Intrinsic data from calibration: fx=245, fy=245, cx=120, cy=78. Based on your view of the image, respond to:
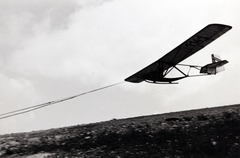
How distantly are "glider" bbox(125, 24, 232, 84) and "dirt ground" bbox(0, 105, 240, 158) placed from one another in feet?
9.85

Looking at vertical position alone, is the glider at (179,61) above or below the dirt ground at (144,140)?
above

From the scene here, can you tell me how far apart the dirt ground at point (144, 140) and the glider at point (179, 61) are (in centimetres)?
300

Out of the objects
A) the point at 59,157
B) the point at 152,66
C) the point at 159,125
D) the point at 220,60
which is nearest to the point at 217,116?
the point at 159,125

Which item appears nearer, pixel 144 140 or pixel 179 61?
pixel 144 140

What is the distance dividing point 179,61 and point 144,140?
5.77m

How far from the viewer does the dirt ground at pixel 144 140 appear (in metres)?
5.98

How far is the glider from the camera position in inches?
377

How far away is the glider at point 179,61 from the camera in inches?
377

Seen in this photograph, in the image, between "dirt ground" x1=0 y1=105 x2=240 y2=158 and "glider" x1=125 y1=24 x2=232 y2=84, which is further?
"glider" x1=125 y1=24 x2=232 y2=84

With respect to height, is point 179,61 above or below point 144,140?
above

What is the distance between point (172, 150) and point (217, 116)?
139 inches

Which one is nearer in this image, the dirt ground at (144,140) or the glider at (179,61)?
the dirt ground at (144,140)

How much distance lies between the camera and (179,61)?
38.0 feet

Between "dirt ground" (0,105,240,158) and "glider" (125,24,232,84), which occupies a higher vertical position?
"glider" (125,24,232,84)
